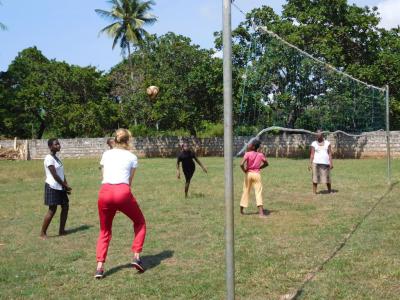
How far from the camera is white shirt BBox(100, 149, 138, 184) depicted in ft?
19.1

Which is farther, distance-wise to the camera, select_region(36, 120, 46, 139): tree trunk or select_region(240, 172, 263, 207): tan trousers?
select_region(36, 120, 46, 139): tree trunk

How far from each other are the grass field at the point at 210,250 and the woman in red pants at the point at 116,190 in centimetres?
34

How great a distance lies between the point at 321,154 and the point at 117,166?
7904mm

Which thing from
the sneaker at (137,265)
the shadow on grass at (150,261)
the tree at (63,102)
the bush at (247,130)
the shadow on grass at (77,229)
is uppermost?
the tree at (63,102)

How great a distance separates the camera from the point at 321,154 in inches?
496

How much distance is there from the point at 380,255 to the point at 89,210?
6929mm

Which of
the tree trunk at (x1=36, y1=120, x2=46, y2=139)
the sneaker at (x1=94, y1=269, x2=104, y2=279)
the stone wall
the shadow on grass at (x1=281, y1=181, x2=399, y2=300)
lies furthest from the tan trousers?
the tree trunk at (x1=36, y1=120, x2=46, y2=139)

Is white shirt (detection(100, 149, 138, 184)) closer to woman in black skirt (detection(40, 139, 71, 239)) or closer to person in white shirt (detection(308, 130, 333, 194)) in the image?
woman in black skirt (detection(40, 139, 71, 239))

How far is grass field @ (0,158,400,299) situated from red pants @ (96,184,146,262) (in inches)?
15.1

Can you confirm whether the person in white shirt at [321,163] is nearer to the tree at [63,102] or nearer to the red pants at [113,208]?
the red pants at [113,208]

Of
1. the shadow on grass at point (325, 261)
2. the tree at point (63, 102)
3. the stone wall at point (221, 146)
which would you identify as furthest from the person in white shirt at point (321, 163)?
the tree at point (63, 102)

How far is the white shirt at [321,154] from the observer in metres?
12.5

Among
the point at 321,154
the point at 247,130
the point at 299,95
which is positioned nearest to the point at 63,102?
the point at 299,95

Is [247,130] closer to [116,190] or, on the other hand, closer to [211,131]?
[116,190]
